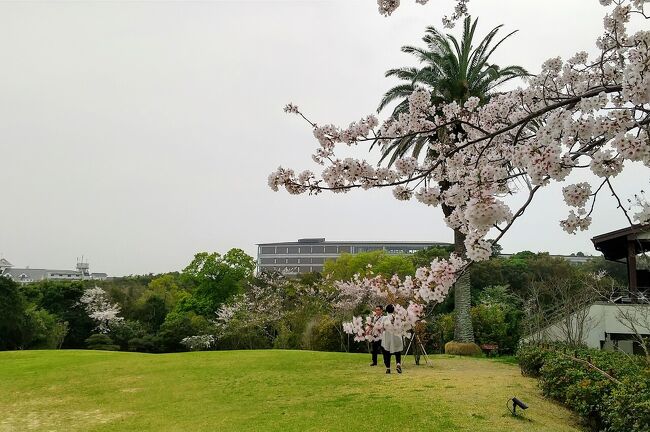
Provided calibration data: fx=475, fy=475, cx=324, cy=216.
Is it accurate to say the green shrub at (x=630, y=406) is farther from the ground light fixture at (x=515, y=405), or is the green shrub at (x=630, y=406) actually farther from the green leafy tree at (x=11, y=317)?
the green leafy tree at (x=11, y=317)

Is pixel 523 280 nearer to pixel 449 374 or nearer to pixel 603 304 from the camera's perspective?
pixel 603 304

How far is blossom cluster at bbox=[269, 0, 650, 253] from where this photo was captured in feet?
7.54

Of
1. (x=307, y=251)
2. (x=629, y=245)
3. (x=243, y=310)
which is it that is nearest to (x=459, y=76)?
(x=629, y=245)

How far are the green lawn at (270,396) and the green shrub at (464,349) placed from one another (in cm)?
167

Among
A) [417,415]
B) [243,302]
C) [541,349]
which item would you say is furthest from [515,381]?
Answer: [243,302]

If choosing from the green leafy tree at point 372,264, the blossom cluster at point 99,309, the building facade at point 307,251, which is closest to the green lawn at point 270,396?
the blossom cluster at point 99,309

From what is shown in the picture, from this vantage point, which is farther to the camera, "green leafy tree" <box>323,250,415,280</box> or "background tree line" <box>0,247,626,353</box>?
"green leafy tree" <box>323,250,415,280</box>

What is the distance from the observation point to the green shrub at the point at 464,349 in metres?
14.6

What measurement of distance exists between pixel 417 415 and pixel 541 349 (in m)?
4.27

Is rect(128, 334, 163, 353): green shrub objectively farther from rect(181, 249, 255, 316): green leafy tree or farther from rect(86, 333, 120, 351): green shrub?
rect(181, 249, 255, 316): green leafy tree

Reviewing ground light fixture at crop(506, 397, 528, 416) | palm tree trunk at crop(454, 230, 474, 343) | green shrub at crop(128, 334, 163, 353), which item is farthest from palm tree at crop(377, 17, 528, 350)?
green shrub at crop(128, 334, 163, 353)

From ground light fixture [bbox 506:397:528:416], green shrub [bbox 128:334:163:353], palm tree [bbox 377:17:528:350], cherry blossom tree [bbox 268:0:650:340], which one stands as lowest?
green shrub [bbox 128:334:163:353]

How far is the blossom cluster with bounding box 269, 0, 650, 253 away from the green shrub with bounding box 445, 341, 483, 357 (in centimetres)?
1096

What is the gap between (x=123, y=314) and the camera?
102 feet
